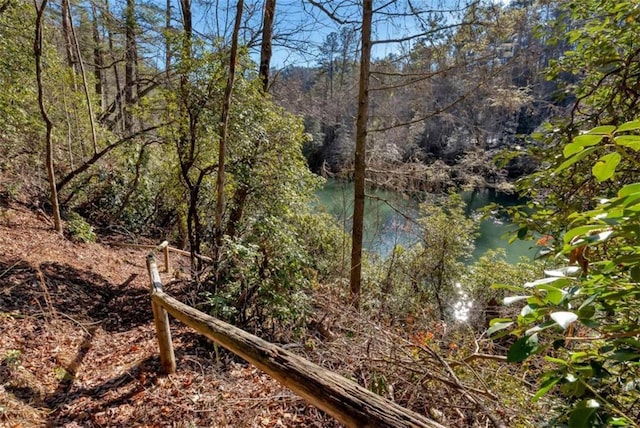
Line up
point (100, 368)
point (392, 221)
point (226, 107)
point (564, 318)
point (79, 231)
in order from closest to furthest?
1. point (564, 318)
2. point (100, 368)
3. point (226, 107)
4. point (79, 231)
5. point (392, 221)

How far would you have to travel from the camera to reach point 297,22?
5871 mm

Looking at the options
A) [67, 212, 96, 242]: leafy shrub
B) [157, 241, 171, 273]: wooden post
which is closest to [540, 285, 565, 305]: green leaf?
[157, 241, 171, 273]: wooden post

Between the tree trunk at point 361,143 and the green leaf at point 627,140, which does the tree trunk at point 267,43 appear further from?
the green leaf at point 627,140

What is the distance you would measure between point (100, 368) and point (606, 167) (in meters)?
4.07

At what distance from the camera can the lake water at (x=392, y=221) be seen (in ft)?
21.3

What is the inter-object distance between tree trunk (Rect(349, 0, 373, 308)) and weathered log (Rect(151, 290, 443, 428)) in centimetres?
357

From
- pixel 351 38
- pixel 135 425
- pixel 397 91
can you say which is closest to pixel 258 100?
pixel 351 38

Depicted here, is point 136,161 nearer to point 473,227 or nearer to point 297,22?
point 297,22

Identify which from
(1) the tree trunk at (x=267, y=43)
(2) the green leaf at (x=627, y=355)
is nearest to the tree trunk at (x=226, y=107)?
(1) the tree trunk at (x=267, y=43)

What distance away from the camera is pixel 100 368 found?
3.18 metres

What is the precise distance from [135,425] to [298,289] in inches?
84.3

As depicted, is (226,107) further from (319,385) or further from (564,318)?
(564,318)

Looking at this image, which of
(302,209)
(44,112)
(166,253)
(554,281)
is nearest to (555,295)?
(554,281)

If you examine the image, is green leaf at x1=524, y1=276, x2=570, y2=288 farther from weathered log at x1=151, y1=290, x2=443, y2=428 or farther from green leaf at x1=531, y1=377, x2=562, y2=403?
weathered log at x1=151, y1=290, x2=443, y2=428
